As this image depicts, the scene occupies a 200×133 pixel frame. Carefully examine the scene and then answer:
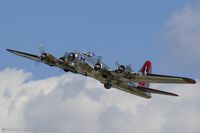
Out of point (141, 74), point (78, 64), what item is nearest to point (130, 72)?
point (141, 74)

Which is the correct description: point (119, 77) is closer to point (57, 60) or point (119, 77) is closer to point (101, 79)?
point (101, 79)

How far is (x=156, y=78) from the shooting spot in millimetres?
75688

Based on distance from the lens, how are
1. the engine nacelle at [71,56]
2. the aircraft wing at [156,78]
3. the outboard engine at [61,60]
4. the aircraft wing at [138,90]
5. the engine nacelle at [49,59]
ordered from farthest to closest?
the aircraft wing at [138,90]
the engine nacelle at [49,59]
the outboard engine at [61,60]
the aircraft wing at [156,78]
the engine nacelle at [71,56]

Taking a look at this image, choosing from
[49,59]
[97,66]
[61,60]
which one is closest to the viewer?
[97,66]

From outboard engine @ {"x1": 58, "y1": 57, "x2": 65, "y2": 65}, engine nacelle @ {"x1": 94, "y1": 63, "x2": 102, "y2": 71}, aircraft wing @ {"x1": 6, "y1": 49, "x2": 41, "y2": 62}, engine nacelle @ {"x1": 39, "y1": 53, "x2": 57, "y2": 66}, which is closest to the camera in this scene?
engine nacelle @ {"x1": 94, "y1": 63, "x2": 102, "y2": 71}

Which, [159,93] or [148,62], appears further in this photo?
[148,62]

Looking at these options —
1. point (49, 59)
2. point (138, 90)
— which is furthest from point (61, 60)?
point (138, 90)

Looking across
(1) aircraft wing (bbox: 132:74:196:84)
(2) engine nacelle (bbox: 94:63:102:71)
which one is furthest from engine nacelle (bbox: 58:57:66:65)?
(1) aircraft wing (bbox: 132:74:196:84)

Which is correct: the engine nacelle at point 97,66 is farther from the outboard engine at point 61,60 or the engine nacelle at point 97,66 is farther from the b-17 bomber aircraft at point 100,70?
the outboard engine at point 61,60

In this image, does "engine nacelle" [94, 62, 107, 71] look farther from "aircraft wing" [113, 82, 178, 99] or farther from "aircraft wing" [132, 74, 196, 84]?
"aircraft wing" [113, 82, 178, 99]

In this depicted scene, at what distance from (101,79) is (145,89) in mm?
6935

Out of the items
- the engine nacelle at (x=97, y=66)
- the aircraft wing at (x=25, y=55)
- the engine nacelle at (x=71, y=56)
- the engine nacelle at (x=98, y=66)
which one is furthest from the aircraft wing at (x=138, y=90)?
the aircraft wing at (x=25, y=55)

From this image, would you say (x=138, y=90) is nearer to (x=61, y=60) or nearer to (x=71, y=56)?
(x=61, y=60)

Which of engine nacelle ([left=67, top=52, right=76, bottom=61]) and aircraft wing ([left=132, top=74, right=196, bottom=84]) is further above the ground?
engine nacelle ([left=67, top=52, right=76, bottom=61])
